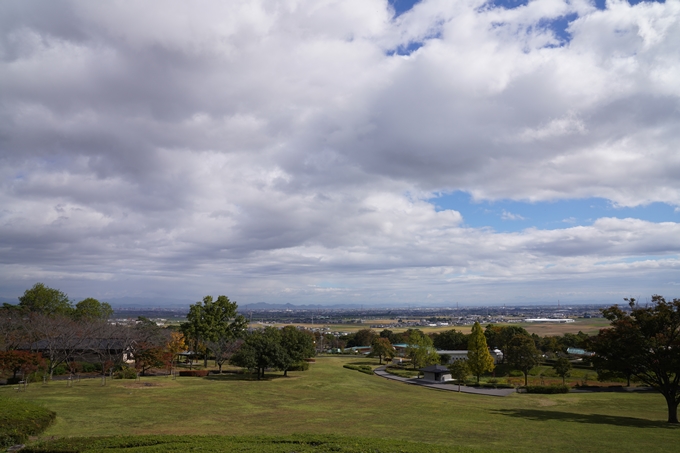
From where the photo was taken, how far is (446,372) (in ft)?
193

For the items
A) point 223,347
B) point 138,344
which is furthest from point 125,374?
point 223,347

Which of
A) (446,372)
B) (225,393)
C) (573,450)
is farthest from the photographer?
(446,372)

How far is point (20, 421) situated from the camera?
731 inches

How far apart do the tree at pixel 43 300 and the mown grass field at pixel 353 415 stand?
41.8 m

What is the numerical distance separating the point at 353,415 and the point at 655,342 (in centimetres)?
2117

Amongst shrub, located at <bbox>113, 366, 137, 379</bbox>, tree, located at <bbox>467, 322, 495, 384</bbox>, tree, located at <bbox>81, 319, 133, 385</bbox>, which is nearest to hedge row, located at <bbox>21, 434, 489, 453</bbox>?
shrub, located at <bbox>113, 366, 137, 379</bbox>

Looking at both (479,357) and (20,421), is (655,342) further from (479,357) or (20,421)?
(20,421)

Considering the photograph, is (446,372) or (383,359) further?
(383,359)

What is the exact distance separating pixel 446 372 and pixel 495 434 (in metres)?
38.4

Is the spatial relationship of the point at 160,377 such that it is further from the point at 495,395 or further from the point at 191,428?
the point at 495,395

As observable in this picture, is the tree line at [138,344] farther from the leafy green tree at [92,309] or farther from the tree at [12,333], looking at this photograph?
the leafy green tree at [92,309]

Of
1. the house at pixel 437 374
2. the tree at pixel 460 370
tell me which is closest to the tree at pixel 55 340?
the tree at pixel 460 370

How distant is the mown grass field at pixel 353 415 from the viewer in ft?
68.4

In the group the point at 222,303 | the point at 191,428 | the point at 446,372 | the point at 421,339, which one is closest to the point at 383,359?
the point at 421,339
